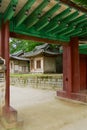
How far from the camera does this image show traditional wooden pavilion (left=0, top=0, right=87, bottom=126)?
402 centimetres

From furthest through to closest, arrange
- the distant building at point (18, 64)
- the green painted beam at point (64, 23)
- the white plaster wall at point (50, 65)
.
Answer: the distant building at point (18, 64), the white plaster wall at point (50, 65), the green painted beam at point (64, 23)

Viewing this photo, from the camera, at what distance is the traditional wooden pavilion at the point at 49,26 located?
4023 mm

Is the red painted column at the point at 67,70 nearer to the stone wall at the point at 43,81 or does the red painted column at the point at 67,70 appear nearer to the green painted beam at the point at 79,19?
the green painted beam at the point at 79,19

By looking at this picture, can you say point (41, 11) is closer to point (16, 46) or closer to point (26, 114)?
point (26, 114)

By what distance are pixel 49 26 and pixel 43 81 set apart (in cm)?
624

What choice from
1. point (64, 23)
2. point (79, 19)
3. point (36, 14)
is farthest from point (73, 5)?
point (64, 23)

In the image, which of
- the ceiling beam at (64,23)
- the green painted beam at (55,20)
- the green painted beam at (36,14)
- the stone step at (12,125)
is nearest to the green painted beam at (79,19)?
the ceiling beam at (64,23)

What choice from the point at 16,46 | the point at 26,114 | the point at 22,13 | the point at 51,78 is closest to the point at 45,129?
the point at 26,114

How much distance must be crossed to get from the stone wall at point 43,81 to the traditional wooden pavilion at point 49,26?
10.8 ft

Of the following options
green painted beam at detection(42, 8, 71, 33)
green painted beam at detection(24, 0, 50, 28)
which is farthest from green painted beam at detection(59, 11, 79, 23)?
green painted beam at detection(24, 0, 50, 28)

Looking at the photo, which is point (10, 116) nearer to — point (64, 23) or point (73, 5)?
point (73, 5)

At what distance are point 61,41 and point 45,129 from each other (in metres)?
3.61

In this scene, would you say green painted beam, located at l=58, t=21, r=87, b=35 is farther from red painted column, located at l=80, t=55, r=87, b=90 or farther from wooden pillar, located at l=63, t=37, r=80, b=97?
red painted column, located at l=80, t=55, r=87, b=90

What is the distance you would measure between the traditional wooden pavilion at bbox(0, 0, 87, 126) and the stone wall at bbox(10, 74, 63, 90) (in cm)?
329
